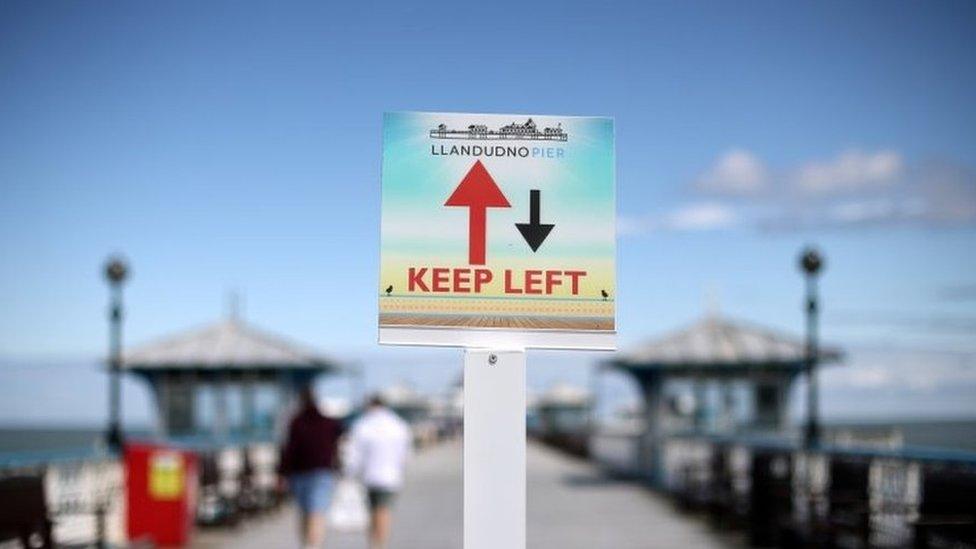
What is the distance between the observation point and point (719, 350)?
25.7 metres

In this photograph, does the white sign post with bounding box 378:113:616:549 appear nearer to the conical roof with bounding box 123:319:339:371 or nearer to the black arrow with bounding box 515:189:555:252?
the black arrow with bounding box 515:189:555:252

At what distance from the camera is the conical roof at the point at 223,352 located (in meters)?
28.0

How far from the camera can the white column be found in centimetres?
381

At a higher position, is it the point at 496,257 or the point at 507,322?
the point at 496,257

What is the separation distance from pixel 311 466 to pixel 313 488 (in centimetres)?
26

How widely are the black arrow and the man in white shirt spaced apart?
9.76 m

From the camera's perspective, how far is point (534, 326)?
3.80m

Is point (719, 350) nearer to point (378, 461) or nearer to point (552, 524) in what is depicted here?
point (552, 524)

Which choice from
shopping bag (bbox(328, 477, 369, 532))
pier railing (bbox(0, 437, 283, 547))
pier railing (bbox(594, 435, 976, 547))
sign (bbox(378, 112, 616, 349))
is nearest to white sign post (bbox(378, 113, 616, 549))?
sign (bbox(378, 112, 616, 349))

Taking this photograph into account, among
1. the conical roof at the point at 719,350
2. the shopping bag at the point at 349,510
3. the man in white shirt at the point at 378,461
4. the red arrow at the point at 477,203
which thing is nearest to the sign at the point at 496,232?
the red arrow at the point at 477,203

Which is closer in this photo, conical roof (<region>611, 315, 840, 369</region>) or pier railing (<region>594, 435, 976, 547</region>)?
pier railing (<region>594, 435, 976, 547</region>)

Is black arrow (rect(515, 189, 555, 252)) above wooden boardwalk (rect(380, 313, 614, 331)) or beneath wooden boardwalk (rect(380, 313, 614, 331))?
above

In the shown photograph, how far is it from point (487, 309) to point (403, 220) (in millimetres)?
353

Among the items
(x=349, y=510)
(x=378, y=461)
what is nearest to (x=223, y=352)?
(x=349, y=510)
